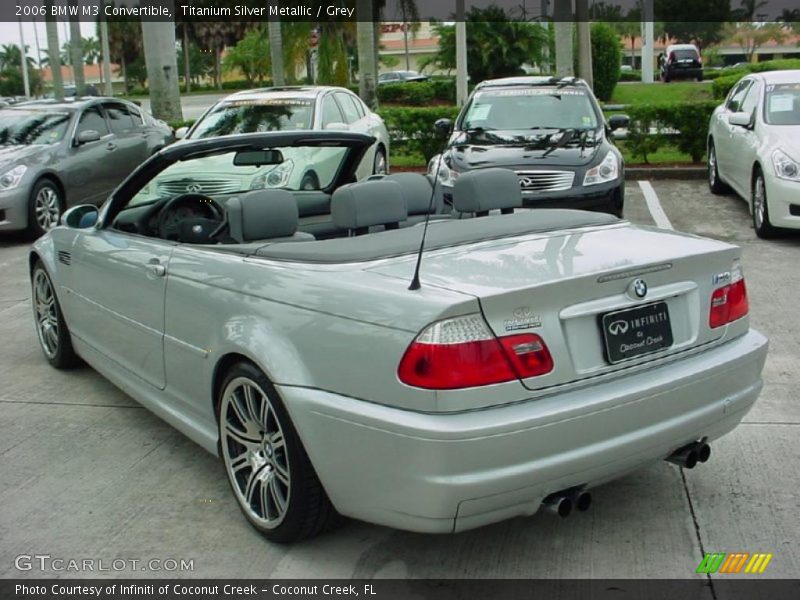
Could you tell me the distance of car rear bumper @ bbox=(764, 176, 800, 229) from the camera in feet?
28.7

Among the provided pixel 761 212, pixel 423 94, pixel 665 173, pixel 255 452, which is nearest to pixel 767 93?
pixel 761 212

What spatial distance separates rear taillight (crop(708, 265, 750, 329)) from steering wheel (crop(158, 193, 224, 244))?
219cm

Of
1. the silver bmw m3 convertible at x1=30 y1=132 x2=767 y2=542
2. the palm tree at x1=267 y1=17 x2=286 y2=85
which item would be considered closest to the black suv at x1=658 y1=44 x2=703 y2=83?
the palm tree at x1=267 y1=17 x2=286 y2=85

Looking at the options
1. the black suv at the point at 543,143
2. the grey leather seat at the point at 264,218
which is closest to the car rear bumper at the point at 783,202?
the black suv at the point at 543,143

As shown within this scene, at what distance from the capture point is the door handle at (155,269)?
423 cm

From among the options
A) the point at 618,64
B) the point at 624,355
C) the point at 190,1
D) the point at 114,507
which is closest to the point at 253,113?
the point at 114,507

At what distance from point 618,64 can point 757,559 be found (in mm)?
32423

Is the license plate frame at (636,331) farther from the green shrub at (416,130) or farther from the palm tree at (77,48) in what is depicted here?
the palm tree at (77,48)

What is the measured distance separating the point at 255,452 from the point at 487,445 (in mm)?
1129

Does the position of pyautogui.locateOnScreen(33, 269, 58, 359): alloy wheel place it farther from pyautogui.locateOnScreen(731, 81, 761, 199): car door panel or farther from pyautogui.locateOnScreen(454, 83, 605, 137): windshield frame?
A: pyautogui.locateOnScreen(731, 81, 761, 199): car door panel

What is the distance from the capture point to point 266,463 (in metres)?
3.66

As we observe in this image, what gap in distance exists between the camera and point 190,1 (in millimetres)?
56562

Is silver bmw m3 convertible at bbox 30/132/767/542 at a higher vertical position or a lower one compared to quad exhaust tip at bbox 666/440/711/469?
higher

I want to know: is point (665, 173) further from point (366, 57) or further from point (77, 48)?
point (77, 48)
